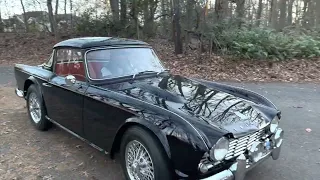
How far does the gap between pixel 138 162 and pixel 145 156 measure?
12 cm

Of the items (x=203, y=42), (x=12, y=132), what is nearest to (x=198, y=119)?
(x=12, y=132)

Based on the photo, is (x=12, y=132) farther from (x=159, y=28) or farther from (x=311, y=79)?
Answer: (x=159, y=28)

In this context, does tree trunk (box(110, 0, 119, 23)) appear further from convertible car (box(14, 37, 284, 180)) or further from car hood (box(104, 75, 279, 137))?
car hood (box(104, 75, 279, 137))

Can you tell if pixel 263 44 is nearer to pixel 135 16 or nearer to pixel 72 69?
pixel 135 16

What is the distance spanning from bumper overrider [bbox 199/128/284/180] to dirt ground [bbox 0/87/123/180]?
1.38 meters

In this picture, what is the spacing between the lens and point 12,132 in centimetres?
495

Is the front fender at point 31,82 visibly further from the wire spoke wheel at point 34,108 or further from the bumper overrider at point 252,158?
the bumper overrider at point 252,158

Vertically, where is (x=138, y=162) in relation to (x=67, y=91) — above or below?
below

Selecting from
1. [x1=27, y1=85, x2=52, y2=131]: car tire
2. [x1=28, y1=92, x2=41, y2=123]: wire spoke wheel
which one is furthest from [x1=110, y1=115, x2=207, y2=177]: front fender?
[x1=28, y1=92, x2=41, y2=123]: wire spoke wheel

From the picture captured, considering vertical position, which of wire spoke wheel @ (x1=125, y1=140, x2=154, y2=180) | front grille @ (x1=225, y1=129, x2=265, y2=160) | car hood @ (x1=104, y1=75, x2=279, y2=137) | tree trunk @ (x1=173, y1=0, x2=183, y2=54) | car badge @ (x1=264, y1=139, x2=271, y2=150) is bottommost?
wire spoke wheel @ (x1=125, y1=140, x2=154, y2=180)

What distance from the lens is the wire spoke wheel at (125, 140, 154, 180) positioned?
2.95 meters

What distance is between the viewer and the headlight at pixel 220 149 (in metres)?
2.58

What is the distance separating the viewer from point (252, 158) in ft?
9.59

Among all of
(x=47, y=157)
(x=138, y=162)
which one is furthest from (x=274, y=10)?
(x=138, y=162)
